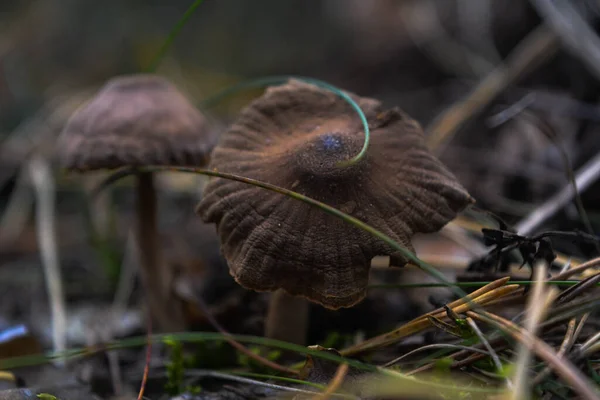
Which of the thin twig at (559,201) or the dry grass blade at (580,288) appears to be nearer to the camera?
the dry grass blade at (580,288)

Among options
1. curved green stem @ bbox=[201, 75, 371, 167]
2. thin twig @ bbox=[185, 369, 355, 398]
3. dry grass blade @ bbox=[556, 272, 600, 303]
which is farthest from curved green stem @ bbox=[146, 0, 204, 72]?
dry grass blade @ bbox=[556, 272, 600, 303]

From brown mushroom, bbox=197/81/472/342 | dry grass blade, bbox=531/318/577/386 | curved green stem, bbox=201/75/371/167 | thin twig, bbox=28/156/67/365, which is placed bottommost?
thin twig, bbox=28/156/67/365

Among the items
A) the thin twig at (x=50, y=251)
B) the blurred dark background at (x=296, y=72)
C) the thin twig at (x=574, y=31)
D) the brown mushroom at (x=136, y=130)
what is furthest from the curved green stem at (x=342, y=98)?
the thin twig at (x=574, y=31)

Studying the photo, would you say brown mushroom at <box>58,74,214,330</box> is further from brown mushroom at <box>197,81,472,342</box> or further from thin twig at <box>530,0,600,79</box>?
thin twig at <box>530,0,600,79</box>

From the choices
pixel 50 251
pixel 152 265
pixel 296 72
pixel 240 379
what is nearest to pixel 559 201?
pixel 240 379

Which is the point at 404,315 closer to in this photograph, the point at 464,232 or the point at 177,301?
the point at 464,232

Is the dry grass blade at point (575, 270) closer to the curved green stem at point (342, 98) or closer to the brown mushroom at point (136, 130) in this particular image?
the curved green stem at point (342, 98)

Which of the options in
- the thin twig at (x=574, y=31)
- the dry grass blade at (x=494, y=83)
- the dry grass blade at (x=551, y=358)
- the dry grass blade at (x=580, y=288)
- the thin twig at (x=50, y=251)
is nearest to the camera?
the dry grass blade at (x=551, y=358)
